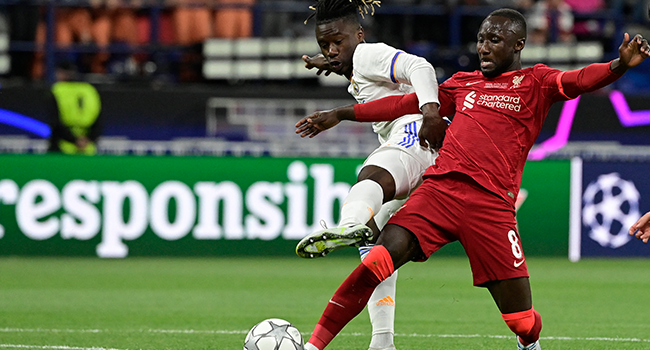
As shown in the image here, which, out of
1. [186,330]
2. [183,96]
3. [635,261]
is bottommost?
[635,261]

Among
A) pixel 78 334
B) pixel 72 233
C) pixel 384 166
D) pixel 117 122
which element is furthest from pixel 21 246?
pixel 384 166

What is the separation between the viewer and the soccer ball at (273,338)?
469 centimetres

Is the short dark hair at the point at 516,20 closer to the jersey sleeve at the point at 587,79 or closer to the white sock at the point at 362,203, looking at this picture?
the jersey sleeve at the point at 587,79

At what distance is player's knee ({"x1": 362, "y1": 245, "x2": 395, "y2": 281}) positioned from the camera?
4391mm

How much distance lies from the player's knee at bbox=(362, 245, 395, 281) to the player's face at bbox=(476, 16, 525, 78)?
109cm

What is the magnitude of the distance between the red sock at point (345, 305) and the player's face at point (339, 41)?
4.47 ft

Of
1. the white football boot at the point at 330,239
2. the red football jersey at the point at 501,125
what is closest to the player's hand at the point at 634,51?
the red football jersey at the point at 501,125

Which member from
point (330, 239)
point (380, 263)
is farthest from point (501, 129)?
point (330, 239)

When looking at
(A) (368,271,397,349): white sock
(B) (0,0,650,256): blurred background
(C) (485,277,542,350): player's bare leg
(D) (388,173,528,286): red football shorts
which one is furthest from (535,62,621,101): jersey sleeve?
(B) (0,0,650,256): blurred background

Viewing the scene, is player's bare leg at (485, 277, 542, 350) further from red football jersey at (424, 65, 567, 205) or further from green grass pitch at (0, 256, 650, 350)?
green grass pitch at (0, 256, 650, 350)

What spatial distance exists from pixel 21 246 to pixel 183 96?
11.4ft

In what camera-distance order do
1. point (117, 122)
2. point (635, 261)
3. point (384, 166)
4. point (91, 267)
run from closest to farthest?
point (384, 166), point (91, 267), point (635, 261), point (117, 122)

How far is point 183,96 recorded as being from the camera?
13562mm

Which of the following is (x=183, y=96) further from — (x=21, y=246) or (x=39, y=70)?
(x=21, y=246)
